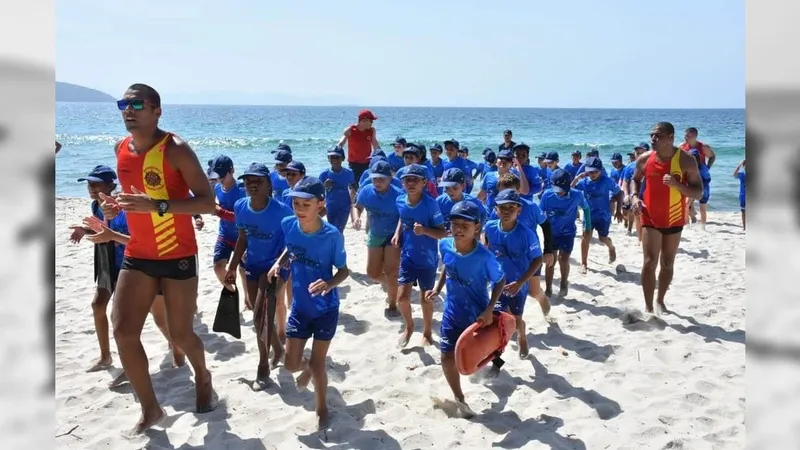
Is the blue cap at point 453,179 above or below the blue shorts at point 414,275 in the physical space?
above

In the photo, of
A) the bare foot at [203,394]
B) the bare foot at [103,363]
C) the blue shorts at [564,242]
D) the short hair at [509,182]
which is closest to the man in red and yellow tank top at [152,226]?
the bare foot at [203,394]

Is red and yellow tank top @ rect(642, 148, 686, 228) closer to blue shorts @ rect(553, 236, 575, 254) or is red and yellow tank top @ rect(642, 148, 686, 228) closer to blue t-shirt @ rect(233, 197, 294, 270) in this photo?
blue shorts @ rect(553, 236, 575, 254)

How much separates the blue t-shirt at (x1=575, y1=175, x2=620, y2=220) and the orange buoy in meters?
5.31

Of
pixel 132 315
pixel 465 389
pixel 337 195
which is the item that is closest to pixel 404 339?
pixel 465 389

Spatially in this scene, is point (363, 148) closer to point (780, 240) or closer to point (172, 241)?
point (172, 241)

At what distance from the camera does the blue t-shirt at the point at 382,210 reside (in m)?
6.95

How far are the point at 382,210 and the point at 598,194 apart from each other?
3958 mm

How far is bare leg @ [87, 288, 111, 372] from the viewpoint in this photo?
5328 millimetres

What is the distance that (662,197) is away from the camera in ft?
21.1

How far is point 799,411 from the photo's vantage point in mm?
1135

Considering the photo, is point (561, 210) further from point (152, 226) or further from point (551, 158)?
point (551, 158)

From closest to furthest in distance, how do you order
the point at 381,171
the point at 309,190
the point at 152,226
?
the point at 152,226 < the point at 309,190 < the point at 381,171

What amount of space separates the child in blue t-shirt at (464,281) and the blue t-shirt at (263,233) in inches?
57.3

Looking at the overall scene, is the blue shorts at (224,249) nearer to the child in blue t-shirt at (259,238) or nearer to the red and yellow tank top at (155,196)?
the child in blue t-shirt at (259,238)
